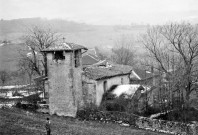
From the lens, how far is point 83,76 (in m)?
28.9

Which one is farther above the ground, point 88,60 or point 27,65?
point 88,60

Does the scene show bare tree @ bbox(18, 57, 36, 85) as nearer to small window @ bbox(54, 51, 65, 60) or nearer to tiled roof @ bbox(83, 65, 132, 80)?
small window @ bbox(54, 51, 65, 60)

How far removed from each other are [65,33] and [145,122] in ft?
224

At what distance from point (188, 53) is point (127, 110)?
1075cm

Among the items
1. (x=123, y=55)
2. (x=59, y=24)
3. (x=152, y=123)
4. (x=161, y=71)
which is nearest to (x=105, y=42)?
(x=59, y=24)

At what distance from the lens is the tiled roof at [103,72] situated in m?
29.0

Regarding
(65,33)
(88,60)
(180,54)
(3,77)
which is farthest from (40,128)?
(65,33)

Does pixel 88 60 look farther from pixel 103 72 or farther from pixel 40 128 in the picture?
pixel 40 128

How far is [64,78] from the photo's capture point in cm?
2833

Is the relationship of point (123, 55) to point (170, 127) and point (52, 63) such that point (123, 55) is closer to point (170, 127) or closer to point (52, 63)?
point (52, 63)

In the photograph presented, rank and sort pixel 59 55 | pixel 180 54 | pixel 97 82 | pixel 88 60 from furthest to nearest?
pixel 88 60
pixel 180 54
pixel 59 55
pixel 97 82

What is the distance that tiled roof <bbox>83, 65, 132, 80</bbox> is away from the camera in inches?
1143

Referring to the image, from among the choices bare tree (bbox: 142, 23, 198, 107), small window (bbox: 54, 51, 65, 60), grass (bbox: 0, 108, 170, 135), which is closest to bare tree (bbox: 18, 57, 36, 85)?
small window (bbox: 54, 51, 65, 60)

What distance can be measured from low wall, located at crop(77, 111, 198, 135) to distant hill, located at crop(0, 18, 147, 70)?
3721cm
